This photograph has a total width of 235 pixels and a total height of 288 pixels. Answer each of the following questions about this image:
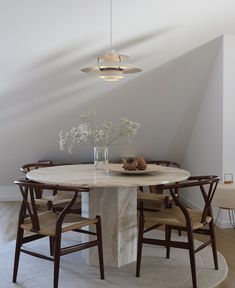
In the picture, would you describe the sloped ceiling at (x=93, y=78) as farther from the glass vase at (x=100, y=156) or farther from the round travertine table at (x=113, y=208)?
the round travertine table at (x=113, y=208)

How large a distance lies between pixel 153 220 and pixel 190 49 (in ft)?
6.72

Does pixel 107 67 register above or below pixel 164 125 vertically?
above

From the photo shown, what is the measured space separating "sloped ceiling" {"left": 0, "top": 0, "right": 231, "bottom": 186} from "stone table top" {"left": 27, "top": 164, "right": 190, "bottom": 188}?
1.28 metres

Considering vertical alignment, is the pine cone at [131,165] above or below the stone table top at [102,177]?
above

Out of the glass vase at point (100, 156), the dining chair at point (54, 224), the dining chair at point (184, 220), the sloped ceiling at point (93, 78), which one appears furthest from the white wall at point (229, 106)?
the dining chair at point (54, 224)

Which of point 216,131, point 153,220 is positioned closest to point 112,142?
point 216,131

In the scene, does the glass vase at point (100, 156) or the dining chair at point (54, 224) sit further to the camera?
the glass vase at point (100, 156)

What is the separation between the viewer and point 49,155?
5.36 m

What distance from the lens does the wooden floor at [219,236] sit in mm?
2930

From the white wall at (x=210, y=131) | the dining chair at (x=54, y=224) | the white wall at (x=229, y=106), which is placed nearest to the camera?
the dining chair at (x=54, y=224)

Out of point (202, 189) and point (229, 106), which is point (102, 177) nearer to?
point (202, 189)

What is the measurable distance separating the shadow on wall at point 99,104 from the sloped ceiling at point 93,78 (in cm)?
1

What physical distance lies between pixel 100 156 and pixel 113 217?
677 mm

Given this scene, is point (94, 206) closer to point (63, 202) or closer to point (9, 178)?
point (63, 202)
